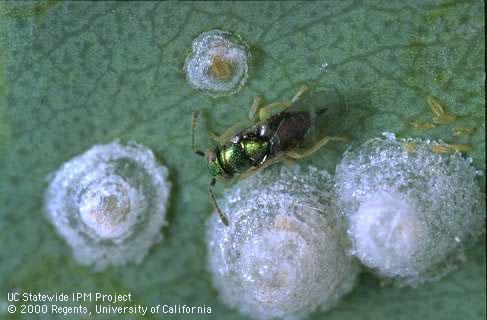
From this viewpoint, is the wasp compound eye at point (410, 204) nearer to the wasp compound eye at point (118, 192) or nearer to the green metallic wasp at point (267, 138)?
the green metallic wasp at point (267, 138)

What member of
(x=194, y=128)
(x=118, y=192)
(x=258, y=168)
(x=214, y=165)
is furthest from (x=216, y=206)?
(x=118, y=192)

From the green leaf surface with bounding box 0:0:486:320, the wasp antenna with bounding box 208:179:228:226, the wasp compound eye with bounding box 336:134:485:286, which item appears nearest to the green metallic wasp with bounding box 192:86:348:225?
the wasp antenna with bounding box 208:179:228:226

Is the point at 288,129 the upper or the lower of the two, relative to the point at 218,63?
lower

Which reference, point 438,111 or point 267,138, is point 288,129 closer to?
point 267,138

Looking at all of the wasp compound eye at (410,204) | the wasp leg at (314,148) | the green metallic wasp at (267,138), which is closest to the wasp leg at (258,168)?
the green metallic wasp at (267,138)

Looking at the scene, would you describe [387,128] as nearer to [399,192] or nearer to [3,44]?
[399,192]

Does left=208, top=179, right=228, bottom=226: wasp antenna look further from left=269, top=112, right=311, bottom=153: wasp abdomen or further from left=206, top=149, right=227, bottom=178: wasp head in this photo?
left=269, top=112, right=311, bottom=153: wasp abdomen

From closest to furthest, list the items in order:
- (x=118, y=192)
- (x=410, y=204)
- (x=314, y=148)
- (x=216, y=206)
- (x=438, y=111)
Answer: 1. (x=410, y=204)
2. (x=438, y=111)
3. (x=314, y=148)
4. (x=216, y=206)
5. (x=118, y=192)
